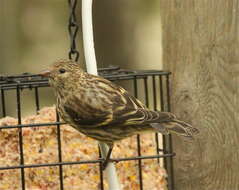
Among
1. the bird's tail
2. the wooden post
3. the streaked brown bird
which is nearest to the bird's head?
the streaked brown bird

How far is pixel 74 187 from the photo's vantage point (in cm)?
552

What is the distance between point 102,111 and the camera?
16.4ft

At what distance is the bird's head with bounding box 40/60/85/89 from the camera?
4922mm

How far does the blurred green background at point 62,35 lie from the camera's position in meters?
12.5

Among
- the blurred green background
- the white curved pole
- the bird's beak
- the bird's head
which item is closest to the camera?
the white curved pole

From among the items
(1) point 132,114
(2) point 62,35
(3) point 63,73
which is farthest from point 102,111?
(2) point 62,35

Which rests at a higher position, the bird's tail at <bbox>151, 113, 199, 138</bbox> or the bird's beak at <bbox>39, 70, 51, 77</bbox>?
the bird's beak at <bbox>39, 70, 51, 77</bbox>

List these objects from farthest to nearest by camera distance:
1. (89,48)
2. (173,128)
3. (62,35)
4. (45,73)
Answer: (62,35) → (173,128) → (45,73) → (89,48)

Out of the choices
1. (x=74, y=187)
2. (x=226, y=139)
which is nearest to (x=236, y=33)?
(x=226, y=139)

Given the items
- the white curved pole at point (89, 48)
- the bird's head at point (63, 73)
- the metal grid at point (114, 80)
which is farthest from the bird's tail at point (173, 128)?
the white curved pole at point (89, 48)

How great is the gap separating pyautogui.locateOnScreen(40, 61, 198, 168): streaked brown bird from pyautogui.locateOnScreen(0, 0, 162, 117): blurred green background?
23.6 ft

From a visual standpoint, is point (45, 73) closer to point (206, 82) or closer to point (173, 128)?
point (173, 128)

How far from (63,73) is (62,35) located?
9.55 meters

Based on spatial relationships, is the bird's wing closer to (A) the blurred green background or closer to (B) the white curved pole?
(B) the white curved pole
